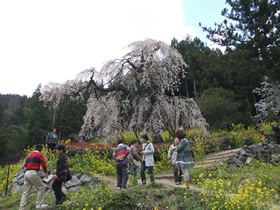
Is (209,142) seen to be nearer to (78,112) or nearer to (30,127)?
(78,112)

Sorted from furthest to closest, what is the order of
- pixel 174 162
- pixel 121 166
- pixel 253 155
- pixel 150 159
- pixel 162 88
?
1. pixel 162 88
2. pixel 253 155
3. pixel 174 162
4. pixel 150 159
5. pixel 121 166

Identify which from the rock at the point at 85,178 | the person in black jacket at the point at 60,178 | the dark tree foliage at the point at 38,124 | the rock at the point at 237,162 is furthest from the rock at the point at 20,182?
the dark tree foliage at the point at 38,124

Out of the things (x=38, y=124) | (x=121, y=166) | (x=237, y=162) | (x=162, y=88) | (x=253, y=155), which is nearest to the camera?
(x=121, y=166)

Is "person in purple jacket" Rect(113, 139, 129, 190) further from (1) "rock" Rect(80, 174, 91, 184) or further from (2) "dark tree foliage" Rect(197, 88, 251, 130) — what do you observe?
(2) "dark tree foliage" Rect(197, 88, 251, 130)

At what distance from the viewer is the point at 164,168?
7633mm

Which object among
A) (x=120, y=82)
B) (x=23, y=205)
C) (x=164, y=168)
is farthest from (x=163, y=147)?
(x=23, y=205)

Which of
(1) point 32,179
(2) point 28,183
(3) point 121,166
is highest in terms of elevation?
(3) point 121,166

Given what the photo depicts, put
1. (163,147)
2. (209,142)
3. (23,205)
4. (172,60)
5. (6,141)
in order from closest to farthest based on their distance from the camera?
(23,205), (163,147), (209,142), (172,60), (6,141)

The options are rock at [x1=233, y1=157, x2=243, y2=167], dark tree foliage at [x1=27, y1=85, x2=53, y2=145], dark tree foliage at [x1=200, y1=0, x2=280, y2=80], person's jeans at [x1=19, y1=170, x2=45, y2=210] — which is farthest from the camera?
dark tree foliage at [x1=27, y1=85, x2=53, y2=145]

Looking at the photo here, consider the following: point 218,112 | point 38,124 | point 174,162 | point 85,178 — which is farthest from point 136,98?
point 38,124

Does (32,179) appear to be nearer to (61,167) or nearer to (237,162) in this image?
(61,167)

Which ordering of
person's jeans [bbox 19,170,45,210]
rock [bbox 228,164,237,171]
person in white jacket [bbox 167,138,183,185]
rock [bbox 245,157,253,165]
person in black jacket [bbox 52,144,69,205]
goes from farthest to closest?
rock [bbox 245,157,253,165] < rock [bbox 228,164,237,171] < person in white jacket [bbox 167,138,183,185] < person's jeans [bbox 19,170,45,210] < person in black jacket [bbox 52,144,69,205]

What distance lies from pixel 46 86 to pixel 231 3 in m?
14.7

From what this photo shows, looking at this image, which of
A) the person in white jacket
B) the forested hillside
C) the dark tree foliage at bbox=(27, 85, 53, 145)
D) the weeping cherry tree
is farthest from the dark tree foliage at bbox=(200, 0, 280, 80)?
the dark tree foliage at bbox=(27, 85, 53, 145)
